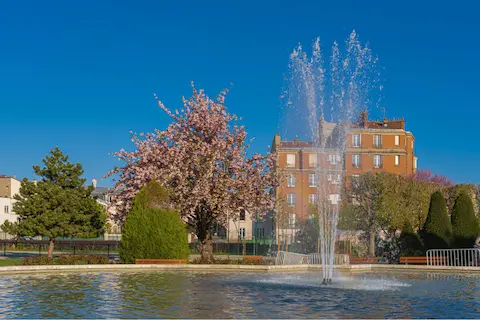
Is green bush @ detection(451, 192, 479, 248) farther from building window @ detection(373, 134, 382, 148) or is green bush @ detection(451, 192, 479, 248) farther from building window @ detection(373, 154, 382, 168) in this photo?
building window @ detection(373, 134, 382, 148)

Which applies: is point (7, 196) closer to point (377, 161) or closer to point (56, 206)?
point (377, 161)

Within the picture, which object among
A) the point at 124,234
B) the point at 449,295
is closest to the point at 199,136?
the point at 124,234

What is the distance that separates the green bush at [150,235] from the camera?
32.3 metres

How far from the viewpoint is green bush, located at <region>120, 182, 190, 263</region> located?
32312mm

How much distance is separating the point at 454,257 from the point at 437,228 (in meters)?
3.03

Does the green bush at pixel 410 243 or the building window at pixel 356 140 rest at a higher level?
the building window at pixel 356 140

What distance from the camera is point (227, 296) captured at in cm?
1941

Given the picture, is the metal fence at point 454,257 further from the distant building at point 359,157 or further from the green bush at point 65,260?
the distant building at point 359,157

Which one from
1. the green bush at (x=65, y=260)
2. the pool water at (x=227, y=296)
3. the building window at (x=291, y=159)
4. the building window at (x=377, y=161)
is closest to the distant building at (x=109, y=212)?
the green bush at (x=65, y=260)

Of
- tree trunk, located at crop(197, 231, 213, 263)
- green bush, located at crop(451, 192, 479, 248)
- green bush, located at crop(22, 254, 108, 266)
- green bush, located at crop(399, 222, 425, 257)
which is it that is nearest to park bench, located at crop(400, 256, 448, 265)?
green bush, located at crop(451, 192, 479, 248)

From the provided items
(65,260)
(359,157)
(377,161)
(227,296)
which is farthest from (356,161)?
(227,296)

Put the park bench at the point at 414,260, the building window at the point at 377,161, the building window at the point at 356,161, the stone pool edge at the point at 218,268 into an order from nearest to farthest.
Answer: the stone pool edge at the point at 218,268 → the park bench at the point at 414,260 → the building window at the point at 377,161 → the building window at the point at 356,161

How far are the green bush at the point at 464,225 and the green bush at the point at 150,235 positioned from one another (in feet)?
55.4

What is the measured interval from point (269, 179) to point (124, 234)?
1130cm
